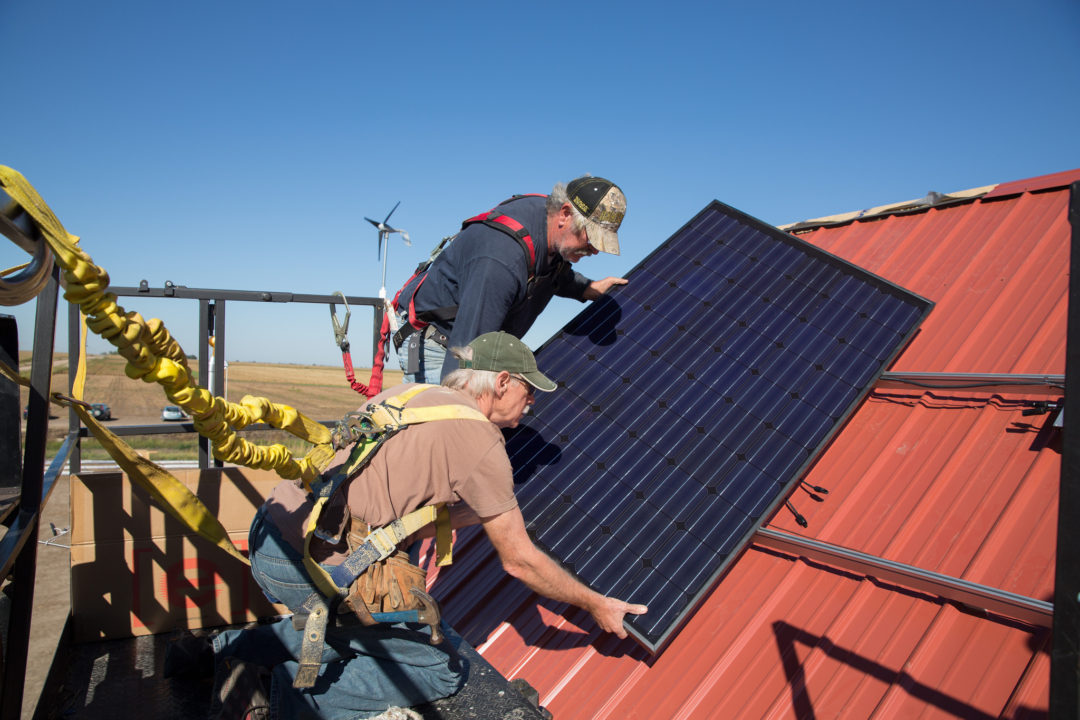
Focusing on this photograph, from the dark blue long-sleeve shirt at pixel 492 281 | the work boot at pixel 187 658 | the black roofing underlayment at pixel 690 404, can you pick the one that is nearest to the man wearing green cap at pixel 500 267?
the dark blue long-sleeve shirt at pixel 492 281

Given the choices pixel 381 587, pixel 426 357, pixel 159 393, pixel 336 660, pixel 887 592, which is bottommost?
pixel 159 393

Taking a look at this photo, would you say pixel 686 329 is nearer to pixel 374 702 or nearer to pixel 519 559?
pixel 519 559

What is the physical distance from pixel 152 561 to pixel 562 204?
415 centimetres

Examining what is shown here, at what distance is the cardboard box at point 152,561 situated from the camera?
5.11 m

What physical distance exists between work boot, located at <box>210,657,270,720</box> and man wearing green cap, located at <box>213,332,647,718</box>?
150mm

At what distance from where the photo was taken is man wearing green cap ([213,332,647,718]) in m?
3.38

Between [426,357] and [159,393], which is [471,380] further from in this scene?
[159,393]

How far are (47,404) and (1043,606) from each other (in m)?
4.46

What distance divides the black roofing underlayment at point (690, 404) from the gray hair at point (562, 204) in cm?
103

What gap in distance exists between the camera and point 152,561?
208 inches

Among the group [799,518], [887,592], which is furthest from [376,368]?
[887,592]

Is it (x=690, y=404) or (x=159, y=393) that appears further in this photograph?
(x=159, y=393)

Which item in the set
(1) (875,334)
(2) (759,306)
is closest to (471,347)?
(2) (759,306)

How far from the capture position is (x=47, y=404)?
326cm
